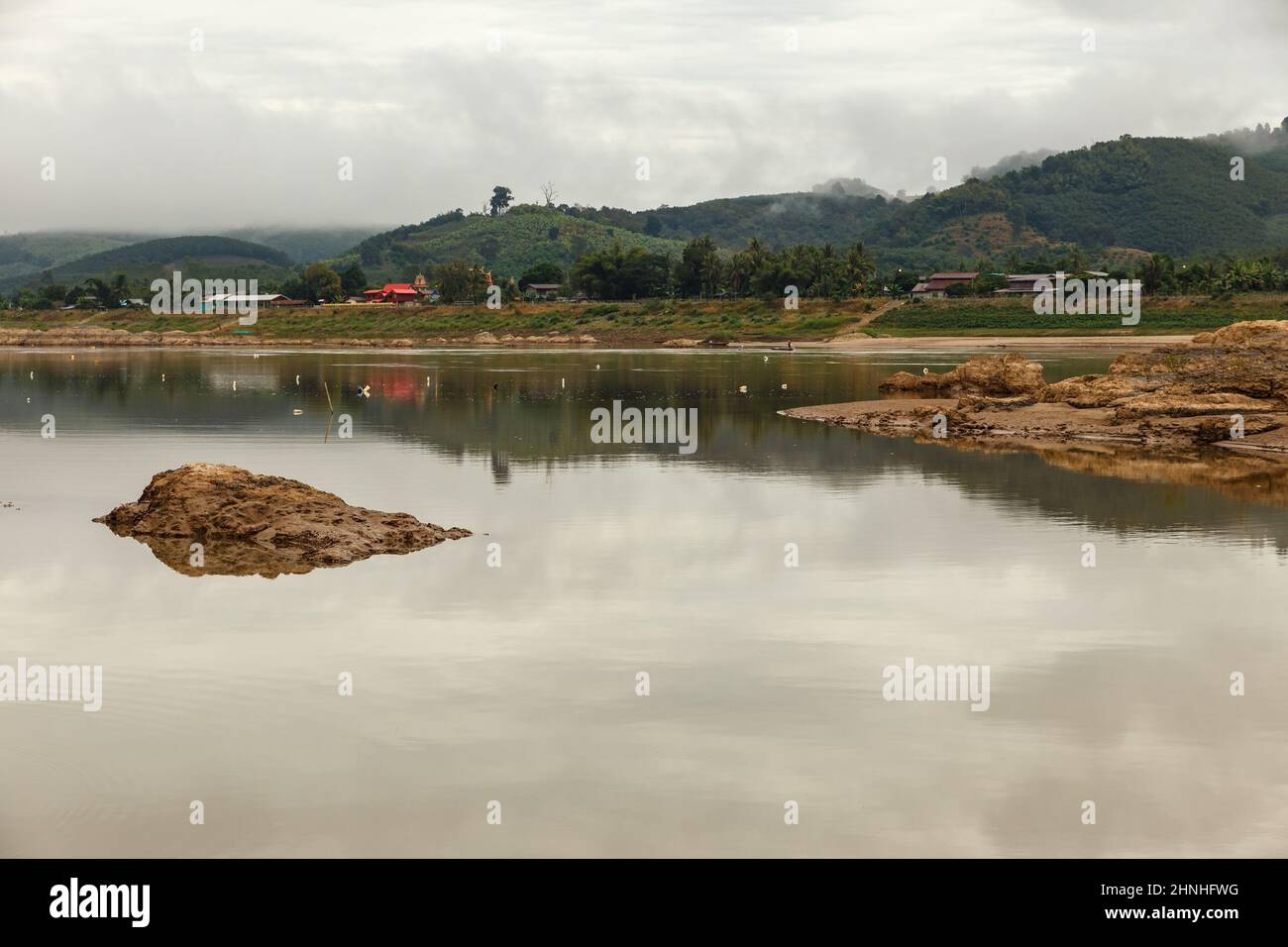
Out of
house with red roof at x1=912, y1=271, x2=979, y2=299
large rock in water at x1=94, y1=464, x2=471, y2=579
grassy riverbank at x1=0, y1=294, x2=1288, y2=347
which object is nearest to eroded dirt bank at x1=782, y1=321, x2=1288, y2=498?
large rock in water at x1=94, y1=464, x2=471, y2=579

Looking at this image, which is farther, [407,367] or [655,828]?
[407,367]

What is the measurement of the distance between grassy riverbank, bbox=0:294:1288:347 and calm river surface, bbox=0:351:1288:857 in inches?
3712

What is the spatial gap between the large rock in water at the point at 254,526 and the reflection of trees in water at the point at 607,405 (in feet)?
30.3

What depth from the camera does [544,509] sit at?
29.8 metres

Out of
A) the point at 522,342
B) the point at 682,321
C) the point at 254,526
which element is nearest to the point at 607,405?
the point at 254,526

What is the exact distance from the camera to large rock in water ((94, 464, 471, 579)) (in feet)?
79.8

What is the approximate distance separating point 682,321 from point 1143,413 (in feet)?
358

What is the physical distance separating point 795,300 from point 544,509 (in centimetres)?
12357

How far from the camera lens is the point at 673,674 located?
55.9 ft

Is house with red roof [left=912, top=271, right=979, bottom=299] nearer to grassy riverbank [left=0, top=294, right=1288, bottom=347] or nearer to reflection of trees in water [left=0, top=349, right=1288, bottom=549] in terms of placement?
grassy riverbank [left=0, top=294, right=1288, bottom=347]

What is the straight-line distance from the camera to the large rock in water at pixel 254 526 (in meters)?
24.3

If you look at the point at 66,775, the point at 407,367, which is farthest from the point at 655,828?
the point at 407,367

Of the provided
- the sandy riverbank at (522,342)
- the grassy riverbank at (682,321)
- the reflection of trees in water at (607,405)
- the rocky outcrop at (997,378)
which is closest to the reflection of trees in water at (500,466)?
the reflection of trees in water at (607,405)

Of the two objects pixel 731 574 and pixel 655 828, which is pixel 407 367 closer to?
pixel 731 574
